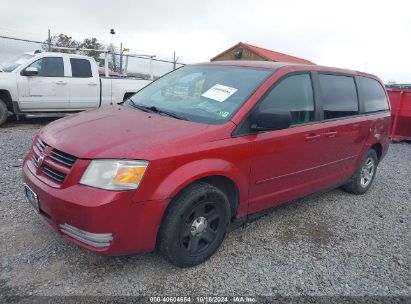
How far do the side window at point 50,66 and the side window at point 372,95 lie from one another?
22.6 ft

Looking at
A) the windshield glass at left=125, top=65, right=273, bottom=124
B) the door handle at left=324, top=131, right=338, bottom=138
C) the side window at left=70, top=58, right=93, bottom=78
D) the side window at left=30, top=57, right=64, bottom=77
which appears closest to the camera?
the windshield glass at left=125, top=65, right=273, bottom=124

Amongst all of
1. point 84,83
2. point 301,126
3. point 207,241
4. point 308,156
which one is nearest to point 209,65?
point 301,126

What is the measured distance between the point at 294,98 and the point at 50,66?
692 centimetres

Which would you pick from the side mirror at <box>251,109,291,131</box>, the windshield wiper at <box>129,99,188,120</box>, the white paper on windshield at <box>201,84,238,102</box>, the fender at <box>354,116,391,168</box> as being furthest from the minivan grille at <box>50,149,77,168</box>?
the fender at <box>354,116,391,168</box>

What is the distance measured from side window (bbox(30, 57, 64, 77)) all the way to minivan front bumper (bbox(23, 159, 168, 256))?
672 cm

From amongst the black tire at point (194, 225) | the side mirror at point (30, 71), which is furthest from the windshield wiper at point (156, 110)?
the side mirror at point (30, 71)

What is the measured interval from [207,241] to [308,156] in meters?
1.49

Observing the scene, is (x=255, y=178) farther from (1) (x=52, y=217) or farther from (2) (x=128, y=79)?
(2) (x=128, y=79)

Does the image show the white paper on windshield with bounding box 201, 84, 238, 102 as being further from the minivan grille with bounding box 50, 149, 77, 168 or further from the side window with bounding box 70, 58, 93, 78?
the side window with bounding box 70, 58, 93, 78

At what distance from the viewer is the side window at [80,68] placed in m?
9.07

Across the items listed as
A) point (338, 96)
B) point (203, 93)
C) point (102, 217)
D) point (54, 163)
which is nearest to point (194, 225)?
point (102, 217)

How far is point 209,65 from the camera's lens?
407 cm

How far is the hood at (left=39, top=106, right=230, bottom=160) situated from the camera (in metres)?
2.61

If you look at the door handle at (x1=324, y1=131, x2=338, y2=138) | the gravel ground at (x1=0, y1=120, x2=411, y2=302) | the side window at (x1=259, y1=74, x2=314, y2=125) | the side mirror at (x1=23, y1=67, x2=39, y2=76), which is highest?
the side window at (x1=259, y1=74, x2=314, y2=125)
